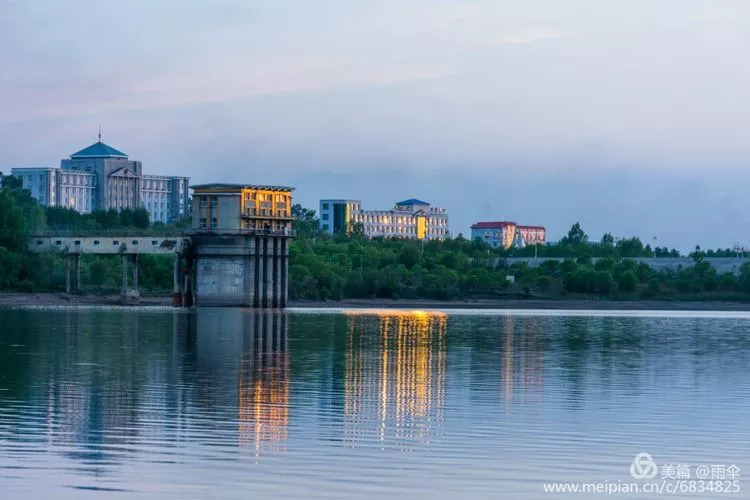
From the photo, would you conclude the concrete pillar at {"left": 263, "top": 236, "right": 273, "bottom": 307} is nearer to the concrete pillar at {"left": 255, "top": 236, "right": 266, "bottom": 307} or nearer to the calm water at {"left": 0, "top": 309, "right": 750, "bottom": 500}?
the concrete pillar at {"left": 255, "top": 236, "right": 266, "bottom": 307}

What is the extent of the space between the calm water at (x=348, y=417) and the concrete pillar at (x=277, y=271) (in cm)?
8004

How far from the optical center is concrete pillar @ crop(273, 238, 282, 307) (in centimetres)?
14962

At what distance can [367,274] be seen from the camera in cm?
17912

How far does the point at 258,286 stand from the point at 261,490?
123 meters

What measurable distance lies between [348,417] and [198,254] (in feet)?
368

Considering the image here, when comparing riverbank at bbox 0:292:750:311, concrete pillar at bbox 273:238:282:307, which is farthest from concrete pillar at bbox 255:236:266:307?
riverbank at bbox 0:292:750:311

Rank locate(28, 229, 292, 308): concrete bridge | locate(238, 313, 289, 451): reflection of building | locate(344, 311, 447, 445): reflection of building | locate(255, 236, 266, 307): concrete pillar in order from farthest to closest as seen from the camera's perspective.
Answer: locate(255, 236, 266, 307): concrete pillar → locate(28, 229, 292, 308): concrete bridge → locate(344, 311, 447, 445): reflection of building → locate(238, 313, 289, 451): reflection of building

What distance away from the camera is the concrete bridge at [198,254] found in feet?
475

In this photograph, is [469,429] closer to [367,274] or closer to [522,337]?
[522,337]

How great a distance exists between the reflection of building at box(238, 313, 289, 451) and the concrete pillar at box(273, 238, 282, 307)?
73281 mm

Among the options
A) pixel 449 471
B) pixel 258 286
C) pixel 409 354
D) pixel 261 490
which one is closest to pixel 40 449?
pixel 261 490

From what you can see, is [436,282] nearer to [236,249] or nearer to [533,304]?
[533,304]

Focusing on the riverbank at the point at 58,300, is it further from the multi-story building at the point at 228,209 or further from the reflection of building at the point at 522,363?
the reflection of building at the point at 522,363

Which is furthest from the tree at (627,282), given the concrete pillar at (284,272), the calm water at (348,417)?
the calm water at (348,417)
